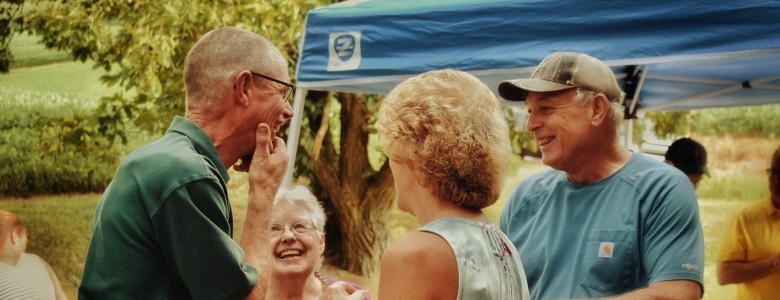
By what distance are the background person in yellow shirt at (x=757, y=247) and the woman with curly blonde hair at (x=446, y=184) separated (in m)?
2.83

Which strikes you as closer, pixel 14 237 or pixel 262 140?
pixel 262 140

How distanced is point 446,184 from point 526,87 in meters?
1.05

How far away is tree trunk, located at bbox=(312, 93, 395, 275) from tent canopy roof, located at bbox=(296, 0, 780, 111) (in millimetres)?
3945

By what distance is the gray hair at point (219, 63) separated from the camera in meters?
2.04

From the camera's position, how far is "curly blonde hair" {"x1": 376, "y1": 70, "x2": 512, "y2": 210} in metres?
1.75

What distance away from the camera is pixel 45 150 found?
7547mm

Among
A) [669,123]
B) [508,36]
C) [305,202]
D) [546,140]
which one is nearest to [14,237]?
[305,202]

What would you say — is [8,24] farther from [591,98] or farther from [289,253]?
[591,98]

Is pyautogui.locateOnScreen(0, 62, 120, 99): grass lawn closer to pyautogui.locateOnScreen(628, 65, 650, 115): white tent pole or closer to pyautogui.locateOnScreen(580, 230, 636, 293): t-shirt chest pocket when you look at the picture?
pyautogui.locateOnScreen(628, 65, 650, 115): white tent pole

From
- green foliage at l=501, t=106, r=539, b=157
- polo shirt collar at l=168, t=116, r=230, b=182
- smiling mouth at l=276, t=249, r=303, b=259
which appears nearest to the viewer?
polo shirt collar at l=168, t=116, r=230, b=182

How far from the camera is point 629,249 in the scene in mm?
2572

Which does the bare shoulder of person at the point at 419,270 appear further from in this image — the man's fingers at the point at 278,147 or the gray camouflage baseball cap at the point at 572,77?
the gray camouflage baseball cap at the point at 572,77

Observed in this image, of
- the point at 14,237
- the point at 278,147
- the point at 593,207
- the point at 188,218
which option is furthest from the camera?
the point at 14,237

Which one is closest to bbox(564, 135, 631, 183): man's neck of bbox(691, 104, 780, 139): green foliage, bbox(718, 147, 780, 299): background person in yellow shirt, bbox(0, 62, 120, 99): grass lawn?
bbox(718, 147, 780, 299): background person in yellow shirt
